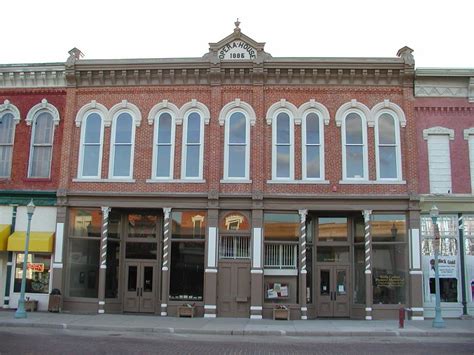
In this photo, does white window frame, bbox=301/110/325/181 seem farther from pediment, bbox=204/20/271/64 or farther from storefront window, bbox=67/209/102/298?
storefront window, bbox=67/209/102/298

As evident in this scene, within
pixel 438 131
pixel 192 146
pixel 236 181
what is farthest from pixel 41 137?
pixel 438 131

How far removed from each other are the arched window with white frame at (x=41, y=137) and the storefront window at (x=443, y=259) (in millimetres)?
16223

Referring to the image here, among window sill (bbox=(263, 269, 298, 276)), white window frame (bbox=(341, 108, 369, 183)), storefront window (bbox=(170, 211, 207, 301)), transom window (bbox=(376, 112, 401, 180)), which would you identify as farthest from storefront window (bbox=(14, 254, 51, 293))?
transom window (bbox=(376, 112, 401, 180))

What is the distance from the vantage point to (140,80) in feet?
77.8

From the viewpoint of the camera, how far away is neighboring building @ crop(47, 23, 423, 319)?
22.2 meters

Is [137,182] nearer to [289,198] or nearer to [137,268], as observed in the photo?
[137,268]

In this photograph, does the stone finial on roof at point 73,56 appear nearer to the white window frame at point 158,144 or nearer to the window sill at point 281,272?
the white window frame at point 158,144

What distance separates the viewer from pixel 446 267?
881 inches

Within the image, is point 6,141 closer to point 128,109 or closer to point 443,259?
point 128,109

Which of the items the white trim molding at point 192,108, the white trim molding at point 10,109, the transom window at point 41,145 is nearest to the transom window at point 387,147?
the white trim molding at point 192,108

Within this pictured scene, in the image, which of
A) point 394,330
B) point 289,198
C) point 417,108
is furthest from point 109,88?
point 394,330

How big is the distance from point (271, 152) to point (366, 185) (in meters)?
4.12

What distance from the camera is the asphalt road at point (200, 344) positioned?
13945 mm

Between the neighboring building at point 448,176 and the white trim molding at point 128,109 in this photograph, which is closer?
the neighboring building at point 448,176
